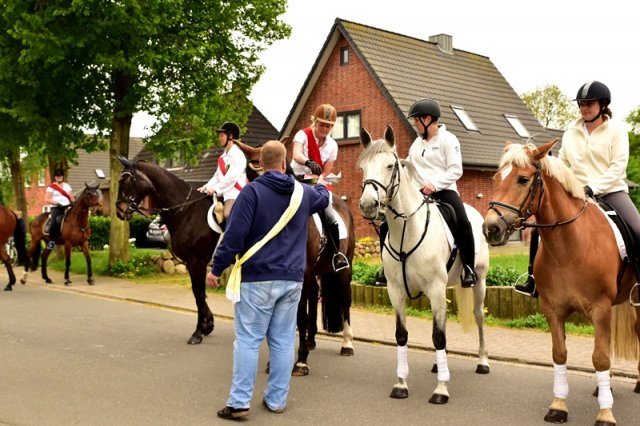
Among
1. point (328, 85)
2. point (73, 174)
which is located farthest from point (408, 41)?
point (73, 174)

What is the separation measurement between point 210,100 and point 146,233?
12.0m

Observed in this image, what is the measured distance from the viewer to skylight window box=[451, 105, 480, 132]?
27719 millimetres

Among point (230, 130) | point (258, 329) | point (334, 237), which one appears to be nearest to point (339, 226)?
point (334, 237)

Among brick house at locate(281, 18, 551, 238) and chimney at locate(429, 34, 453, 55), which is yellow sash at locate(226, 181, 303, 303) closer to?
brick house at locate(281, 18, 551, 238)

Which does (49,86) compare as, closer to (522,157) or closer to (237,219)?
(237,219)

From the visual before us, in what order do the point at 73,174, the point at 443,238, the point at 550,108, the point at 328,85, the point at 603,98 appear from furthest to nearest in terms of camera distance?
the point at 73,174
the point at 550,108
the point at 328,85
the point at 443,238
the point at 603,98

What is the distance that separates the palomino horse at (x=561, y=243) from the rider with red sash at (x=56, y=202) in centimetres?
1422

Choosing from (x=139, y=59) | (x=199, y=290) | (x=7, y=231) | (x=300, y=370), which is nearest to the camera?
(x=300, y=370)

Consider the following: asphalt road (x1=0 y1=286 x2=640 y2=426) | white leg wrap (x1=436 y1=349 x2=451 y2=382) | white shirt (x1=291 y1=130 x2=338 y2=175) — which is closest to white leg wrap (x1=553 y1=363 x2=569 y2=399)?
asphalt road (x1=0 y1=286 x2=640 y2=426)

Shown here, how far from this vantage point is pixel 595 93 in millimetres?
6074

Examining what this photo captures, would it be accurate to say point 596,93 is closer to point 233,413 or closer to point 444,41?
point 233,413

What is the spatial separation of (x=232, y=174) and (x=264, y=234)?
12.0ft

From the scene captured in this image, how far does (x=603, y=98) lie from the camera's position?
6086 millimetres

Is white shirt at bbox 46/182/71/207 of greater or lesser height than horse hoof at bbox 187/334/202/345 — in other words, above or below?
above
